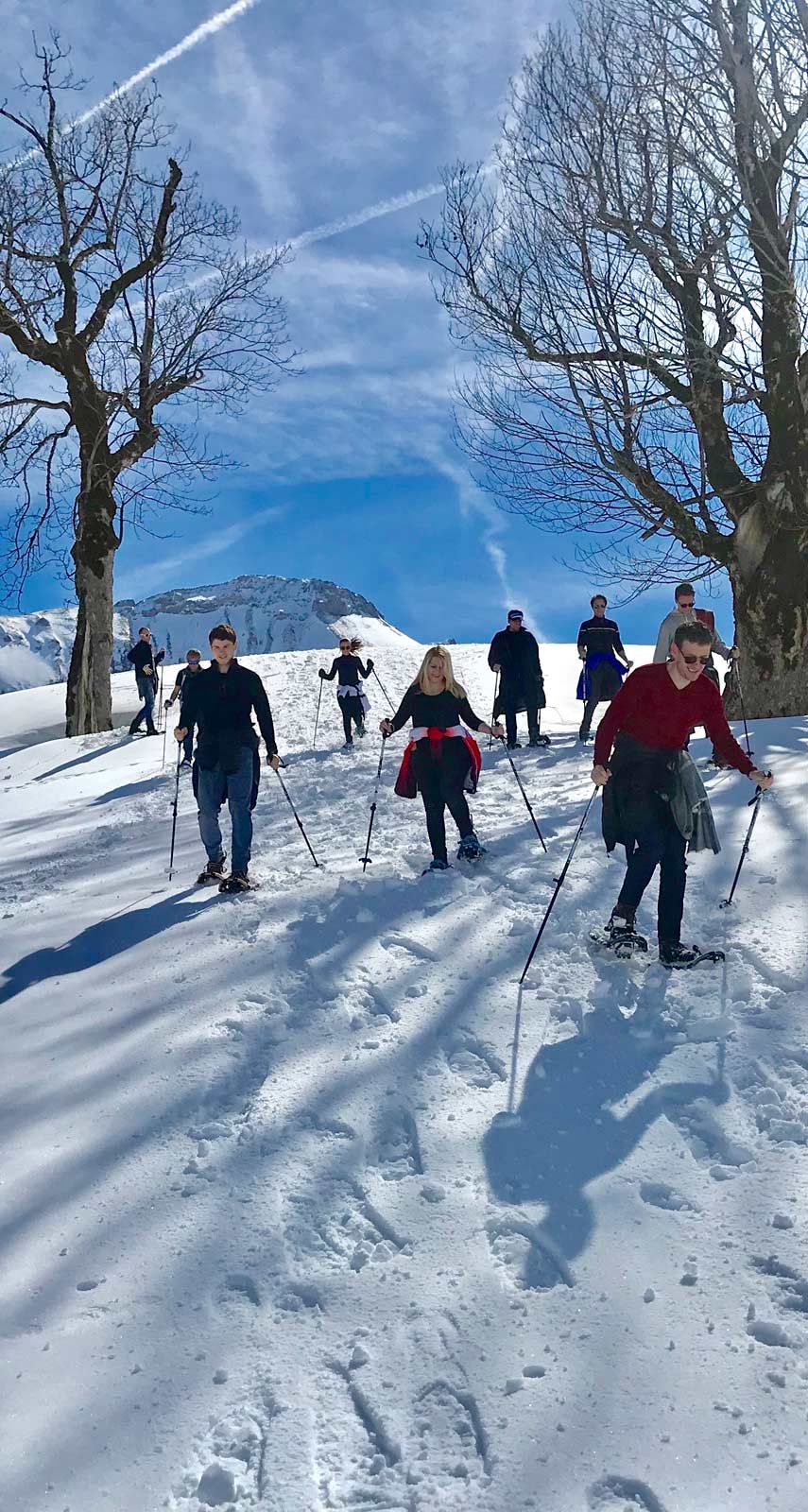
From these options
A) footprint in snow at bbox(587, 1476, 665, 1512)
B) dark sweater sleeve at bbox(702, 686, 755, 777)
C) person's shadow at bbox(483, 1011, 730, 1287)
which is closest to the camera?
footprint in snow at bbox(587, 1476, 665, 1512)

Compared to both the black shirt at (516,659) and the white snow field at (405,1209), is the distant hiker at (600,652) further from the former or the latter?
the white snow field at (405,1209)

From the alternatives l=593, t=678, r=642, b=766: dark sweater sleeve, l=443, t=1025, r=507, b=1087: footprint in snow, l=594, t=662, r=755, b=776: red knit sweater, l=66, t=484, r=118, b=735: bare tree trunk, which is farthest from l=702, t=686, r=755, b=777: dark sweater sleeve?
l=66, t=484, r=118, b=735: bare tree trunk

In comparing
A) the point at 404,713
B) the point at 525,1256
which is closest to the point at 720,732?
the point at 404,713

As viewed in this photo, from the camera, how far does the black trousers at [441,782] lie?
6750 millimetres

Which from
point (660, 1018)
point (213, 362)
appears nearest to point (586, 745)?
point (660, 1018)

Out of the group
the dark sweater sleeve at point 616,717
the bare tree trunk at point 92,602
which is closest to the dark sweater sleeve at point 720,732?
the dark sweater sleeve at point 616,717

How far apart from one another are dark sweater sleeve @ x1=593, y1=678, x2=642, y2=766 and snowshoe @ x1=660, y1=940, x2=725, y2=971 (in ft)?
3.36

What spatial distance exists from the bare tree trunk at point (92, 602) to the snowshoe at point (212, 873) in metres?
10.9

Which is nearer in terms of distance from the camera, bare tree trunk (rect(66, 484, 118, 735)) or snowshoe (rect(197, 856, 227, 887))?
snowshoe (rect(197, 856, 227, 887))

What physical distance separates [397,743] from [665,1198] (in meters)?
12.3

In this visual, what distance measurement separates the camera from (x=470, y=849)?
686cm

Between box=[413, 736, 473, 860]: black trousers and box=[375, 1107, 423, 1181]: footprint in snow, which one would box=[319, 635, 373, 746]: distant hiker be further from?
box=[375, 1107, 423, 1181]: footprint in snow

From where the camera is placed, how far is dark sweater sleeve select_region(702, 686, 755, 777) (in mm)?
4828

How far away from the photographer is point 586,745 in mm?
12234
